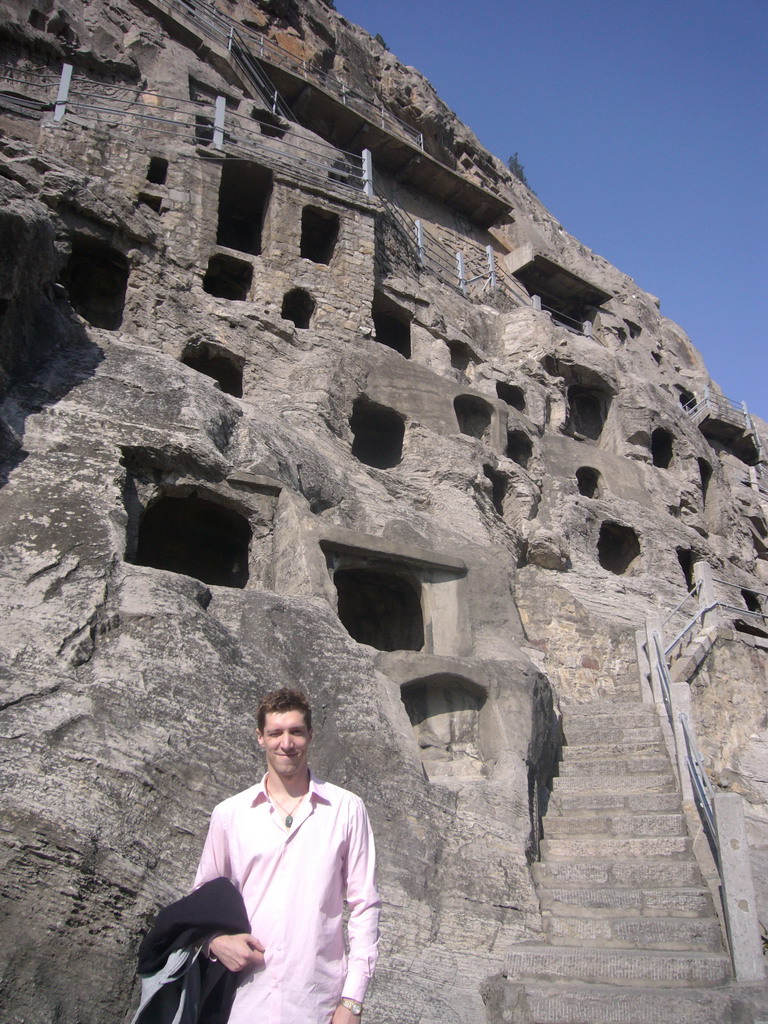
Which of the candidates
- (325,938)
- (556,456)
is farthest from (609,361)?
(325,938)

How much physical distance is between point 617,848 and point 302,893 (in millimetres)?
5900

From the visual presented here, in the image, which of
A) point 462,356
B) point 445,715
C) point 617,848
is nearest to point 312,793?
point 617,848

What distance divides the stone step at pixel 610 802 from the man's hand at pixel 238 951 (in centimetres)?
626

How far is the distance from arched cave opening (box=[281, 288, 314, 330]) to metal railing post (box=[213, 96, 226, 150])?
155 inches

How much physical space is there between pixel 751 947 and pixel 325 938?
5.00 m

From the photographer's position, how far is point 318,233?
19.7 meters

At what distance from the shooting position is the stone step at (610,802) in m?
8.35

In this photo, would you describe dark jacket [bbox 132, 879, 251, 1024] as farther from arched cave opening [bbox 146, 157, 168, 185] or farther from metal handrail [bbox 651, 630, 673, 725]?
arched cave opening [bbox 146, 157, 168, 185]

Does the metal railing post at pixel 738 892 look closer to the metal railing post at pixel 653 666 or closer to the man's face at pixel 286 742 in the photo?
the metal railing post at pixel 653 666

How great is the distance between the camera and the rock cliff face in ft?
19.2

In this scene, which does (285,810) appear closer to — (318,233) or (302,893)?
(302,893)

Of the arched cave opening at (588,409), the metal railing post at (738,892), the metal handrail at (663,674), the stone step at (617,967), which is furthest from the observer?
the arched cave opening at (588,409)

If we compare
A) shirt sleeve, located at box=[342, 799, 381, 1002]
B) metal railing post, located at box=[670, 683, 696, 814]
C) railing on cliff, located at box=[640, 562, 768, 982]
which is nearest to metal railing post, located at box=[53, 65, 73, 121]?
railing on cliff, located at box=[640, 562, 768, 982]

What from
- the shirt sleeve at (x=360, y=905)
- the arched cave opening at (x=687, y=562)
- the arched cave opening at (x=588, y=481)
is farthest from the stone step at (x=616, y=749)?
the arched cave opening at (x=588, y=481)
